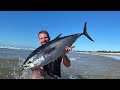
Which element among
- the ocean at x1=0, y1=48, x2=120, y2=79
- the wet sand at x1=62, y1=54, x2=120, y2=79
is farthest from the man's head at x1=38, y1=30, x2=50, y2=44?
the wet sand at x1=62, y1=54, x2=120, y2=79

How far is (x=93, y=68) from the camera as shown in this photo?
520cm

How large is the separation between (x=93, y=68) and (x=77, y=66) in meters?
0.23

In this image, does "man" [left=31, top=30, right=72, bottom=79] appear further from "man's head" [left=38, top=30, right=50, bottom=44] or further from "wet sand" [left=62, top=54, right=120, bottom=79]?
"wet sand" [left=62, top=54, right=120, bottom=79]

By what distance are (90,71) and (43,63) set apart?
3.82 ft

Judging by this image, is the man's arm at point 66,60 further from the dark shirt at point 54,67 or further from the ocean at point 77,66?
the ocean at point 77,66

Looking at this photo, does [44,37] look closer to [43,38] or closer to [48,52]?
[43,38]

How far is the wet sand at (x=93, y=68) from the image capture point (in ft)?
15.9

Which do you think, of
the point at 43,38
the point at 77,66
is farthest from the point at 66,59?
the point at 77,66

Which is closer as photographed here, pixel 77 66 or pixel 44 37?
pixel 44 37

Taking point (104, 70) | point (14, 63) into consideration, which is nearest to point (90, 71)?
point (104, 70)

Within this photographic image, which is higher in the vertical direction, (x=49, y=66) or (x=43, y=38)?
(x=43, y=38)

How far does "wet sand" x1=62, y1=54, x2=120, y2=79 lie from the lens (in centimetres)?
486
